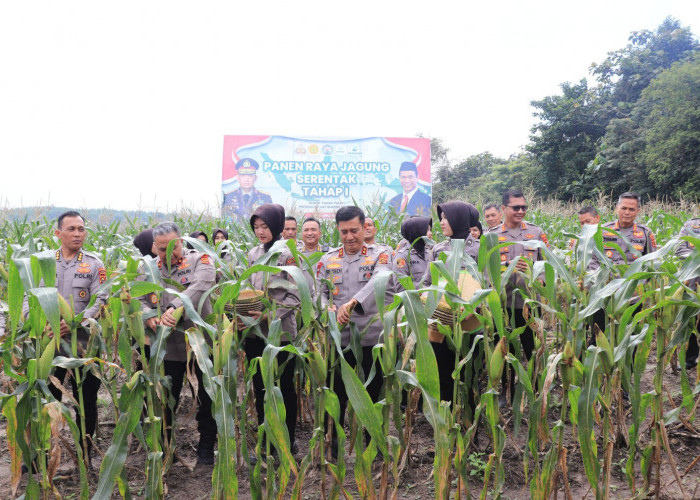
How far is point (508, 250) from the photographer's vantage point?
4.25m

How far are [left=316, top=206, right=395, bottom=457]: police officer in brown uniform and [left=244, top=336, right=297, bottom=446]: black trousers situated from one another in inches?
10.6

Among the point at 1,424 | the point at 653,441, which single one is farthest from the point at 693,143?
the point at 1,424

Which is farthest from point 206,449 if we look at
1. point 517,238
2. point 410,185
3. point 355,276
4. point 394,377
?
point 410,185

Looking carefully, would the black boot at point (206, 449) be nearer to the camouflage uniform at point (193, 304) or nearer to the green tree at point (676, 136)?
the camouflage uniform at point (193, 304)

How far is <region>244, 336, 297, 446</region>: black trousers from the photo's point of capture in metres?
3.10

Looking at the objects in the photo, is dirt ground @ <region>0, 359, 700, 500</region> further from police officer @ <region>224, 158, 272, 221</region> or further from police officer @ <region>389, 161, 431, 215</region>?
police officer @ <region>389, 161, 431, 215</region>

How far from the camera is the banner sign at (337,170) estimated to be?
1595 cm

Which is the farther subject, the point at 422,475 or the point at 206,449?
the point at 206,449

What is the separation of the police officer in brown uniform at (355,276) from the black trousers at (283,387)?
268 millimetres

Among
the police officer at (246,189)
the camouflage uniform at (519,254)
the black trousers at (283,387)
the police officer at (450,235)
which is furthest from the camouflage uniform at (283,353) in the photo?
the police officer at (246,189)

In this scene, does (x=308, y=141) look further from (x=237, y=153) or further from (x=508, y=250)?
(x=508, y=250)

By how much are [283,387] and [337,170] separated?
13603 millimetres

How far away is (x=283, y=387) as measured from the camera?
10.2 feet

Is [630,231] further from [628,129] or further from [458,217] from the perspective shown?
[628,129]
